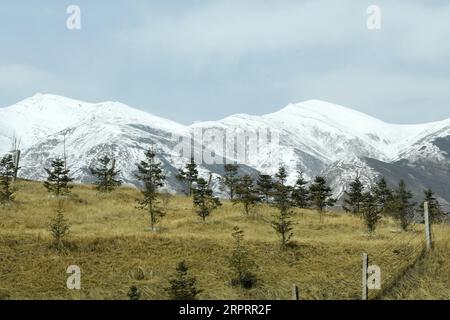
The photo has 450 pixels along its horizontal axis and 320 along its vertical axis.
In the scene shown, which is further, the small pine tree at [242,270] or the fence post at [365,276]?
the small pine tree at [242,270]

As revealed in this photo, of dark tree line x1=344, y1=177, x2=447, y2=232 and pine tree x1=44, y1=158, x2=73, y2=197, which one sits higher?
pine tree x1=44, y1=158, x2=73, y2=197

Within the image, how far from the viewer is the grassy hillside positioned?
75.6 ft

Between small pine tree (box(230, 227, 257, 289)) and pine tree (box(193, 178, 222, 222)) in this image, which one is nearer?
small pine tree (box(230, 227, 257, 289))

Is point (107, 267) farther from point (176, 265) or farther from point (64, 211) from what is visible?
point (64, 211)

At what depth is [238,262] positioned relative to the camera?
2512 centimetres

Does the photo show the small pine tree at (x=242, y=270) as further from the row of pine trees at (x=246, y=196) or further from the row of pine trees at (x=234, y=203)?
the row of pine trees at (x=246, y=196)

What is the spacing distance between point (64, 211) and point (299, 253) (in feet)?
68.7

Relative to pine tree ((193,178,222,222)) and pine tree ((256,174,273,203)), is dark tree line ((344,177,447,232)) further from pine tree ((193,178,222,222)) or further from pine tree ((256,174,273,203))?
pine tree ((193,178,222,222))

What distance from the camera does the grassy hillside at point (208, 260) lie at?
75.6 ft

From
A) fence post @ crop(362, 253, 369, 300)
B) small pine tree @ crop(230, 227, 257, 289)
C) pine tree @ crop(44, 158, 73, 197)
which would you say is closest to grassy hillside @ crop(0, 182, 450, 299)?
small pine tree @ crop(230, 227, 257, 289)

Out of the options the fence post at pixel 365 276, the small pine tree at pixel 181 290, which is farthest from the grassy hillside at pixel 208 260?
the fence post at pixel 365 276

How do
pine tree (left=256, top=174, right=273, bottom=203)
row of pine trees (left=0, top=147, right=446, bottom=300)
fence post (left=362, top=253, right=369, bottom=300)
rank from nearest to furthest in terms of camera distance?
fence post (left=362, top=253, right=369, bottom=300) < row of pine trees (left=0, top=147, right=446, bottom=300) < pine tree (left=256, top=174, right=273, bottom=203)

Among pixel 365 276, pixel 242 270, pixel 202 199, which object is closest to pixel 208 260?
pixel 242 270
